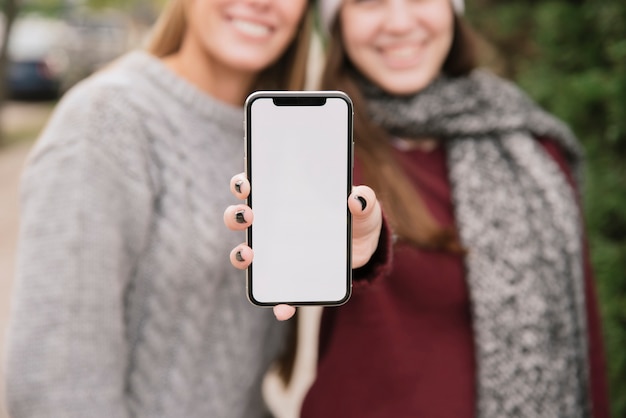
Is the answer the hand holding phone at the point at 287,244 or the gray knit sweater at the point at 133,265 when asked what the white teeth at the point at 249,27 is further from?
the hand holding phone at the point at 287,244

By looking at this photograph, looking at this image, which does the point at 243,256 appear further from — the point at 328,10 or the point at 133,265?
the point at 328,10

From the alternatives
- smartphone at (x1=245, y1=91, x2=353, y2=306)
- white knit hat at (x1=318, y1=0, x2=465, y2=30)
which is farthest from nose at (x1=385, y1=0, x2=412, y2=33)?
smartphone at (x1=245, y1=91, x2=353, y2=306)

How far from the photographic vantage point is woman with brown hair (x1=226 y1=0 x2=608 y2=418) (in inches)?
62.1

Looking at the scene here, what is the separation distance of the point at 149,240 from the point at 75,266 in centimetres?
17

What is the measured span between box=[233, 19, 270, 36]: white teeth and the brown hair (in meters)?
0.27

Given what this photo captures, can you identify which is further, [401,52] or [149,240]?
[401,52]

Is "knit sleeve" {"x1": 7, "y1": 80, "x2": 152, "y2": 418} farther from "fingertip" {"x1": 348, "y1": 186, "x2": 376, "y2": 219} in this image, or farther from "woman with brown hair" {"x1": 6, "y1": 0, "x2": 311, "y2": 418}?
"fingertip" {"x1": 348, "y1": 186, "x2": 376, "y2": 219}

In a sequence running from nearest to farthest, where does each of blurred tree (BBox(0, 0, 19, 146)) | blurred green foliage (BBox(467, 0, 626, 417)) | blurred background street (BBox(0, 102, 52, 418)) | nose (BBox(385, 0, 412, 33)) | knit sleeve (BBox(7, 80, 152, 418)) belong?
knit sleeve (BBox(7, 80, 152, 418))
nose (BBox(385, 0, 412, 33))
blurred green foliage (BBox(467, 0, 626, 417))
blurred background street (BBox(0, 102, 52, 418))
blurred tree (BBox(0, 0, 19, 146))

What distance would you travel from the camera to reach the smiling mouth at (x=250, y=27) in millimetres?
1480

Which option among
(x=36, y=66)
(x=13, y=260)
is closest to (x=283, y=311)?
(x=13, y=260)

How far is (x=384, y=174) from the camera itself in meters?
1.63

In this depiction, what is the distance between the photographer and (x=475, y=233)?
1.69 metres

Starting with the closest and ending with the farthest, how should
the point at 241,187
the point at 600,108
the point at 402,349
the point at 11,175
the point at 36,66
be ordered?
the point at 241,187 → the point at 402,349 → the point at 600,108 → the point at 11,175 → the point at 36,66

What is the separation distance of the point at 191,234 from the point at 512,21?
194 centimetres
